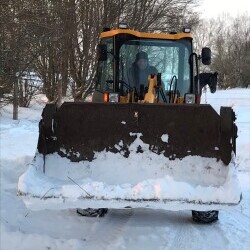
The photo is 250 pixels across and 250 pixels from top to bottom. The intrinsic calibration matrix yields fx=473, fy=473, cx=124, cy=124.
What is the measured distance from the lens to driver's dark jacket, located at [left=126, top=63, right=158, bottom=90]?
6.64 m

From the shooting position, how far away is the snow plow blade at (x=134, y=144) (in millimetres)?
4832

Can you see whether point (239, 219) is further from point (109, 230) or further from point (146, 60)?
point (146, 60)

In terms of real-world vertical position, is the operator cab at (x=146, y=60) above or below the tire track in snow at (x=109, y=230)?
above

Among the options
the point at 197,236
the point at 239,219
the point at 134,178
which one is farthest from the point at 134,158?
the point at 239,219

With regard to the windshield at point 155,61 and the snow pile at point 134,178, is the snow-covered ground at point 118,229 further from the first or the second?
the windshield at point 155,61

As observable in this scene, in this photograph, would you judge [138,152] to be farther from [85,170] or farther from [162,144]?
[85,170]

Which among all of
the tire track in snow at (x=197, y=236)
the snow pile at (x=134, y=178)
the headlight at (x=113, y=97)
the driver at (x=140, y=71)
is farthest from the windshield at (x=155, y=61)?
the tire track in snow at (x=197, y=236)

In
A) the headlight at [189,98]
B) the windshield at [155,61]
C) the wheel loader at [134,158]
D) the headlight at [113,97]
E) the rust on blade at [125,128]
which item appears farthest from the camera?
the windshield at [155,61]

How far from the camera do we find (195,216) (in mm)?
5344

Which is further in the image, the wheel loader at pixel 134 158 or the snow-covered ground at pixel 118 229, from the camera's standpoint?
the snow-covered ground at pixel 118 229

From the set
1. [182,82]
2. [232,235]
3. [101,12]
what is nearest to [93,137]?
[232,235]

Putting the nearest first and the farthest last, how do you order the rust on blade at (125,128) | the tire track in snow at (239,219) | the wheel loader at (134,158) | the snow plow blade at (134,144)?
the wheel loader at (134,158)
the snow plow blade at (134,144)
the rust on blade at (125,128)
the tire track in snow at (239,219)

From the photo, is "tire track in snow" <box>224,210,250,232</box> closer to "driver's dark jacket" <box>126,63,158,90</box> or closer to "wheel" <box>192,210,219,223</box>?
"wheel" <box>192,210,219,223</box>

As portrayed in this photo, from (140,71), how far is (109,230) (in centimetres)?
253
